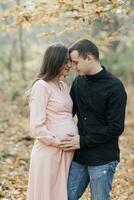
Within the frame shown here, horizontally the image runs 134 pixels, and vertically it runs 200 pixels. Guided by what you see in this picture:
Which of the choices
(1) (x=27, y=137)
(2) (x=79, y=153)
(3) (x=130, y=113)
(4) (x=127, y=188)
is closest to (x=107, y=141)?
(2) (x=79, y=153)

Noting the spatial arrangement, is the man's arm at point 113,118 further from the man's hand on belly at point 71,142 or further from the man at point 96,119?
the man's hand on belly at point 71,142

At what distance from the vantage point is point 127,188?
787 cm

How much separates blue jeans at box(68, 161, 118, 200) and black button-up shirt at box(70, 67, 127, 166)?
0.23 ft

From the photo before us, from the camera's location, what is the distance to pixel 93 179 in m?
5.03

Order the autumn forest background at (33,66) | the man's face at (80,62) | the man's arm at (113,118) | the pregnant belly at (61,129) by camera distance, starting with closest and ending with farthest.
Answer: the man's arm at (113,118) → the man's face at (80,62) → the pregnant belly at (61,129) → the autumn forest background at (33,66)

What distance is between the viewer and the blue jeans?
5.01m

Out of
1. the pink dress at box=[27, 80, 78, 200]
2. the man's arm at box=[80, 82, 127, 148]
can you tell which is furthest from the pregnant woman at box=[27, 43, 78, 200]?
the man's arm at box=[80, 82, 127, 148]

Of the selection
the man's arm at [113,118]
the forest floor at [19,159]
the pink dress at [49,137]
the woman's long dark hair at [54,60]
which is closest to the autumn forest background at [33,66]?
the forest floor at [19,159]

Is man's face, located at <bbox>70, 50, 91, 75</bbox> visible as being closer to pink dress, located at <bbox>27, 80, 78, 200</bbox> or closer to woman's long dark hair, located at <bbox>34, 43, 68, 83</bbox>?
woman's long dark hair, located at <bbox>34, 43, 68, 83</bbox>

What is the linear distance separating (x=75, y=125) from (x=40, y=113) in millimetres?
475

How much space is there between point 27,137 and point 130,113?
8.07 metres

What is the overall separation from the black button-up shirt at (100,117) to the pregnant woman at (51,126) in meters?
0.16

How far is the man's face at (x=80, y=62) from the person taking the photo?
195 inches

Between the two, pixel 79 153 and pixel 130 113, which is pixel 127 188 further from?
pixel 130 113
